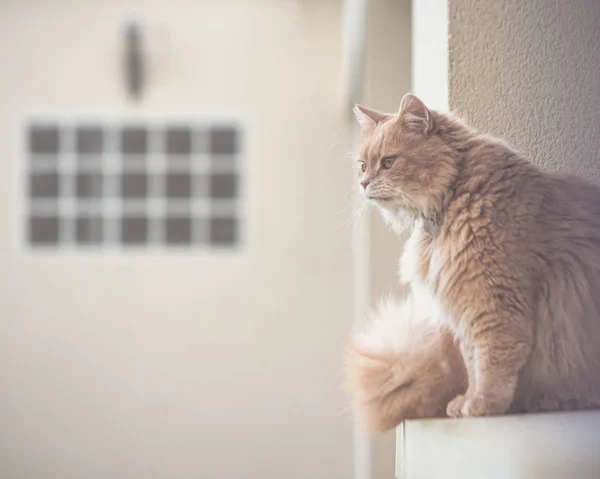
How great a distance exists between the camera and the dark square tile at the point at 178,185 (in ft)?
14.1

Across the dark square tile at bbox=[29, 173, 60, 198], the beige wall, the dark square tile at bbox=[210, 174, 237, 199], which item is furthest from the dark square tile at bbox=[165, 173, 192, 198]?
the beige wall

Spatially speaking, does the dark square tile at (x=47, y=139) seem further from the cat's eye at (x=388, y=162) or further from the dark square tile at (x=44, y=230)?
the cat's eye at (x=388, y=162)

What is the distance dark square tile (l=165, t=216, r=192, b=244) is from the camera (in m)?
4.29

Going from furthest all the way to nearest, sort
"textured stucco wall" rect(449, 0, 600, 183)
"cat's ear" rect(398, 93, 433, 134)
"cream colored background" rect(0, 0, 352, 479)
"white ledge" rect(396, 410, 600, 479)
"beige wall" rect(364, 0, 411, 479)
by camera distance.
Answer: "cream colored background" rect(0, 0, 352, 479)
"beige wall" rect(364, 0, 411, 479)
"textured stucco wall" rect(449, 0, 600, 183)
"cat's ear" rect(398, 93, 433, 134)
"white ledge" rect(396, 410, 600, 479)

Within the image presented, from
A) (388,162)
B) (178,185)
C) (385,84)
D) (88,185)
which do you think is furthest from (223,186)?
(388,162)

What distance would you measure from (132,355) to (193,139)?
129 cm

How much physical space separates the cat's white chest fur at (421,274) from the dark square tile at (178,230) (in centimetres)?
341

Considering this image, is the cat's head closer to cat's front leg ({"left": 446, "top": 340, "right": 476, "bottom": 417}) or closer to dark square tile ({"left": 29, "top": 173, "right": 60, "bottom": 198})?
cat's front leg ({"left": 446, "top": 340, "right": 476, "bottom": 417})

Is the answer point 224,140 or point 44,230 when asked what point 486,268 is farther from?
point 44,230

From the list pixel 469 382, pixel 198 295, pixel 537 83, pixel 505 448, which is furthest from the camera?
pixel 198 295

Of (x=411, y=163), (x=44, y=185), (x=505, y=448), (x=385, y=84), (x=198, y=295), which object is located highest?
(x=385, y=84)

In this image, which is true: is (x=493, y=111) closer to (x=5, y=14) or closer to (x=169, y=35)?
(x=169, y=35)

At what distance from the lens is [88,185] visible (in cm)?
430

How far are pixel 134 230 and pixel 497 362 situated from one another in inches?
145
